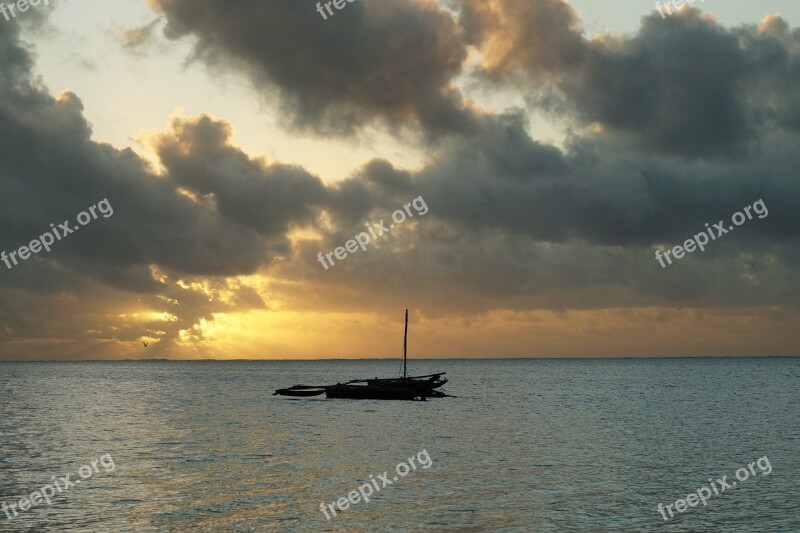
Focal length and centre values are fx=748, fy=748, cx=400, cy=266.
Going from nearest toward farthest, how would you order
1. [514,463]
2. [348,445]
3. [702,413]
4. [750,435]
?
1. [514,463]
2. [348,445]
3. [750,435]
4. [702,413]

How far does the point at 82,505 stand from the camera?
32906 millimetres

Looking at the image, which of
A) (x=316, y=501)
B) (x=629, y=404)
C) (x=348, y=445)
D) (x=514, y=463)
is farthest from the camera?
(x=629, y=404)

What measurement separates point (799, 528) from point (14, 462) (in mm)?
42969

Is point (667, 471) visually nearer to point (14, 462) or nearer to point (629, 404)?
point (14, 462)

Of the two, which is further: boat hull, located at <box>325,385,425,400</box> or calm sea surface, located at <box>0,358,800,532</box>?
boat hull, located at <box>325,385,425,400</box>

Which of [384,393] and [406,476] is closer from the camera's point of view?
[406,476]

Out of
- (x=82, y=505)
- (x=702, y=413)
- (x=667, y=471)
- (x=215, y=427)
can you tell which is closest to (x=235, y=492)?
(x=82, y=505)

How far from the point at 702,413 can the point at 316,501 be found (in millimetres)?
63955

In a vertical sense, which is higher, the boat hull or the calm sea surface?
the boat hull

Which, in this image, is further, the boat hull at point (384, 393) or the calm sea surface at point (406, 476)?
the boat hull at point (384, 393)

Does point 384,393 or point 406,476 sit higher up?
point 384,393

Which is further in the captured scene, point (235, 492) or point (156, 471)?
point (156, 471)

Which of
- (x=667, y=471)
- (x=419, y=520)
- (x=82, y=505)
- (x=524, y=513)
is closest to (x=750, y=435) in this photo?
(x=667, y=471)

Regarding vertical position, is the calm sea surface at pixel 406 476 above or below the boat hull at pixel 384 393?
below
